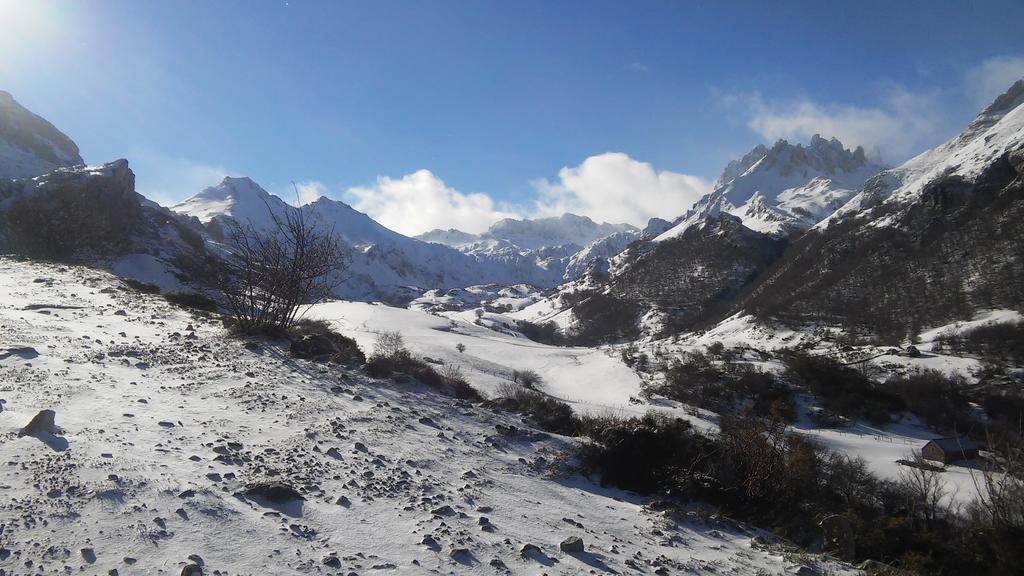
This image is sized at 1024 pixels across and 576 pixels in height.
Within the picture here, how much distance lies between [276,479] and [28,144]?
148m

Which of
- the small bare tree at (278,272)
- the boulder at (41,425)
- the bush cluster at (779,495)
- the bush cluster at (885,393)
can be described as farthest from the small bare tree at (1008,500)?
the bush cluster at (885,393)

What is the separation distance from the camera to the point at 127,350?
9.44 metres

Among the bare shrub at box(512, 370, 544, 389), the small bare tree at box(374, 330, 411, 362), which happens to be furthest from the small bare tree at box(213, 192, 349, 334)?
the bare shrub at box(512, 370, 544, 389)

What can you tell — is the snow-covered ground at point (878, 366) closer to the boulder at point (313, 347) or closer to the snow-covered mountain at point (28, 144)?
the boulder at point (313, 347)

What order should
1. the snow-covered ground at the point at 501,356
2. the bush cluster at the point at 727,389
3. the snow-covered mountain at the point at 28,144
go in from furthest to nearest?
the snow-covered mountain at the point at 28,144 → the snow-covered ground at the point at 501,356 → the bush cluster at the point at 727,389

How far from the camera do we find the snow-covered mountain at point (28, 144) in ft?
310

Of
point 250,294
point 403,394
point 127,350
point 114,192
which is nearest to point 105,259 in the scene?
point 114,192

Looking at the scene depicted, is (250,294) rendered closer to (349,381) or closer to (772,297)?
(349,381)

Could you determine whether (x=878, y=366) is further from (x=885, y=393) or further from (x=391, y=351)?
(x=391, y=351)

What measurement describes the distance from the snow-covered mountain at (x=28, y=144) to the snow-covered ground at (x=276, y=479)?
385 ft

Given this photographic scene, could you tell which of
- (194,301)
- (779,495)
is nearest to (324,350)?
(779,495)

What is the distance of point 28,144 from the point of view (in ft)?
350

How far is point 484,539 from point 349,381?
6.07 meters

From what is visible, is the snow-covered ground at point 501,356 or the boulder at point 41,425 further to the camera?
the snow-covered ground at point 501,356
